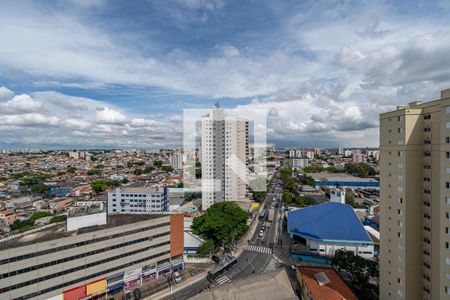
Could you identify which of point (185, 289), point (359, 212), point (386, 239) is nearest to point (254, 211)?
point (359, 212)

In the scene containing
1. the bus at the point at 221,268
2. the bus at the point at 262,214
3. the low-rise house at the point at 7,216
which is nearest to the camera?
the bus at the point at 221,268

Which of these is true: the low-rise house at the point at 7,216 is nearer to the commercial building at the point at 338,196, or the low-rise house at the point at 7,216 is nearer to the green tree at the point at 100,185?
the green tree at the point at 100,185

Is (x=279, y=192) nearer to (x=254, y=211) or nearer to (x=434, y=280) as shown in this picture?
(x=254, y=211)

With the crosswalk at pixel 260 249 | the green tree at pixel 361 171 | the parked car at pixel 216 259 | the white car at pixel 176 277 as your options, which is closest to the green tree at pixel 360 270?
the crosswalk at pixel 260 249

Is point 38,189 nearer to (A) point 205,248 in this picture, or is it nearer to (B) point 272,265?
(A) point 205,248

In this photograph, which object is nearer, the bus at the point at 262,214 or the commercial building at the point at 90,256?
the commercial building at the point at 90,256

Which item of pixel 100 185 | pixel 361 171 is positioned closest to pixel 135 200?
pixel 100 185

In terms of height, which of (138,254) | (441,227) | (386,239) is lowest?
(138,254)
